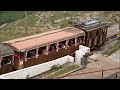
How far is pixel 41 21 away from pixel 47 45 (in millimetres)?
9209

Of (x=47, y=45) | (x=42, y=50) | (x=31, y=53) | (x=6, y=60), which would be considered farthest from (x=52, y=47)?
(x=6, y=60)

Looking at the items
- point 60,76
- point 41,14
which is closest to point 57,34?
point 60,76

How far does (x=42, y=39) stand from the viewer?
17.6 meters

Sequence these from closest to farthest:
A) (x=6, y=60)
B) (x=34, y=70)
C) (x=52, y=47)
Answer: (x=6, y=60)
(x=34, y=70)
(x=52, y=47)

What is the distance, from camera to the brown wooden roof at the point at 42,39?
16422mm

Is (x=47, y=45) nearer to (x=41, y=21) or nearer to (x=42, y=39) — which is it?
(x=42, y=39)

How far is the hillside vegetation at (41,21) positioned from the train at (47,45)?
186 inches

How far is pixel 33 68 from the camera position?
16234 millimetres

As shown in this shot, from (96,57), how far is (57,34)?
2881 millimetres

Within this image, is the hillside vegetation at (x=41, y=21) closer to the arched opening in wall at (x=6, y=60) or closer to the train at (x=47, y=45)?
the train at (x=47, y=45)

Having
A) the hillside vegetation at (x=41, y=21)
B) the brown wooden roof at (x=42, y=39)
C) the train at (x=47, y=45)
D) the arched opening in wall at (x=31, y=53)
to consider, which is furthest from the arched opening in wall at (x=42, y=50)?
the hillside vegetation at (x=41, y=21)

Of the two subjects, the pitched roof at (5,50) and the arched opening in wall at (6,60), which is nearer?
the pitched roof at (5,50)

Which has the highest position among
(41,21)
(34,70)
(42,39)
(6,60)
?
(42,39)
